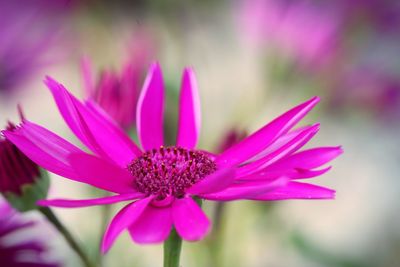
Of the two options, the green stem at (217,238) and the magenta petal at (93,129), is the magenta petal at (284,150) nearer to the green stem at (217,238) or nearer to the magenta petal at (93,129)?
the magenta petal at (93,129)

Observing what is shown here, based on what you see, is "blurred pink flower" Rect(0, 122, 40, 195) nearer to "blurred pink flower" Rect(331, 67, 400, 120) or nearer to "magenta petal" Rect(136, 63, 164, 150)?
"magenta petal" Rect(136, 63, 164, 150)

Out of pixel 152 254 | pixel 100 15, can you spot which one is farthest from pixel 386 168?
pixel 100 15

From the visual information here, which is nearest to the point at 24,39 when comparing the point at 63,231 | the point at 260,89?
the point at 260,89

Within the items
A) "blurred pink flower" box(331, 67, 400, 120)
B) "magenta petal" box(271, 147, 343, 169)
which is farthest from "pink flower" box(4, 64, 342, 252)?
"blurred pink flower" box(331, 67, 400, 120)

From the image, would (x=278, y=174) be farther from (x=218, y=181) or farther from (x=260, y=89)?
(x=260, y=89)

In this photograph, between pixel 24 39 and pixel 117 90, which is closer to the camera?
pixel 117 90

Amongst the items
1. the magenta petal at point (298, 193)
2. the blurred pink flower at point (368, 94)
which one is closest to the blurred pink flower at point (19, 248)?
the magenta petal at point (298, 193)
